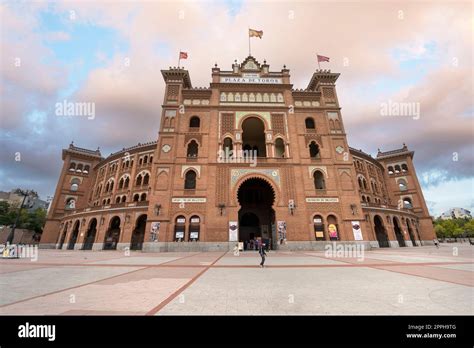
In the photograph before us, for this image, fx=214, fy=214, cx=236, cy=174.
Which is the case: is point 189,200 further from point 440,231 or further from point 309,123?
point 440,231

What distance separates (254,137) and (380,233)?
23.6 metres

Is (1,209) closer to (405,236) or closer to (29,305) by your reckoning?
(29,305)

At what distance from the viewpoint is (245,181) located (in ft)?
90.1

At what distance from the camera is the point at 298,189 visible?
25.9m

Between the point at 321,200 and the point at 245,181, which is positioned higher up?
the point at 245,181

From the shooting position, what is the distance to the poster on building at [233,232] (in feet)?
77.4

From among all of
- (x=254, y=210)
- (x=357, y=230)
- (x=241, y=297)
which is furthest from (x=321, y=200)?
(x=241, y=297)

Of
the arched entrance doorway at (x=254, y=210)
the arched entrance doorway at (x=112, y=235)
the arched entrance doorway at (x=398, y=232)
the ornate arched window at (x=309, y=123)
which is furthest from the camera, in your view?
the arched entrance doorway at (x=398, y=232)

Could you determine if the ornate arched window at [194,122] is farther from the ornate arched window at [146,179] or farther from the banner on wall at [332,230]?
the banner on wall at [332,230]

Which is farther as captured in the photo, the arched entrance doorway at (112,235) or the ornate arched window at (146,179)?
the ornate arched window at (146,179)

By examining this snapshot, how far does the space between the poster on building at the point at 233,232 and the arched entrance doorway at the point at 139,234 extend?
1456 centimetres

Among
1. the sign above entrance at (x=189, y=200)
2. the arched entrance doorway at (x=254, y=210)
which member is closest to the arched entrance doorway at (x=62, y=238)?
the sign above entrance at (x=189, y=200)

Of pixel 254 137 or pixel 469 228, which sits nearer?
pixel 254 137
